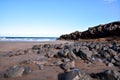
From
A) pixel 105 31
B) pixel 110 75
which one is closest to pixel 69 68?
pixel 110 75

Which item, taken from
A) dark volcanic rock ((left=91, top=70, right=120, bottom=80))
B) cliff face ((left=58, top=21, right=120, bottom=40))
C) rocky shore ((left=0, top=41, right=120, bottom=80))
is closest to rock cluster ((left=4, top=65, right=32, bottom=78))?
rocky shore ((left=0, top=41, right=120, bottom=80))

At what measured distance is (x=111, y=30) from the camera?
32.9 meters

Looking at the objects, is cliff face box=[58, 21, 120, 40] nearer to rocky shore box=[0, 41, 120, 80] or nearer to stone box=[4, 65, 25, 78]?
rocky shore box=[0, 41, 120, 80]

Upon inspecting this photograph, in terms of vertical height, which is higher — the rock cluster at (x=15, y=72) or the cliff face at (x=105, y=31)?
the cliff face at (x=105, y=31)

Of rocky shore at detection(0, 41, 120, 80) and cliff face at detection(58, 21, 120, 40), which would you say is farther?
cliff face at detection(58, 21, 120, 40)

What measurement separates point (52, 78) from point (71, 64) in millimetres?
1479

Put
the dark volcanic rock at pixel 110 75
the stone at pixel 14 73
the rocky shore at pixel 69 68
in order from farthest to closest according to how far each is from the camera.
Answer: the stone at pixel 14 73
the rocky shore at pixel 69 68
the dark volcanic rock at pixel 110 75

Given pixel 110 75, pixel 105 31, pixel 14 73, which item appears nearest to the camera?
pixel 110 75

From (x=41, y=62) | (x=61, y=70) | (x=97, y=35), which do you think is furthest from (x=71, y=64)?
(x=97, y=35)

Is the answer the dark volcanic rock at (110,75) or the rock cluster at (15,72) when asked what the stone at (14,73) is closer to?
the rock cluster at (15,72)

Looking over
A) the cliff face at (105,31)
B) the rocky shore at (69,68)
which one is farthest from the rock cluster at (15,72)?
the cliff face at (105,31)

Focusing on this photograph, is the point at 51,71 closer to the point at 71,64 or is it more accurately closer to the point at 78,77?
the point at 71,64

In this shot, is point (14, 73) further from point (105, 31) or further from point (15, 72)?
point (105, 31)

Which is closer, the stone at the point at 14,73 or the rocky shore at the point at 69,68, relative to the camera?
the rocky shore at the point at 69,68
